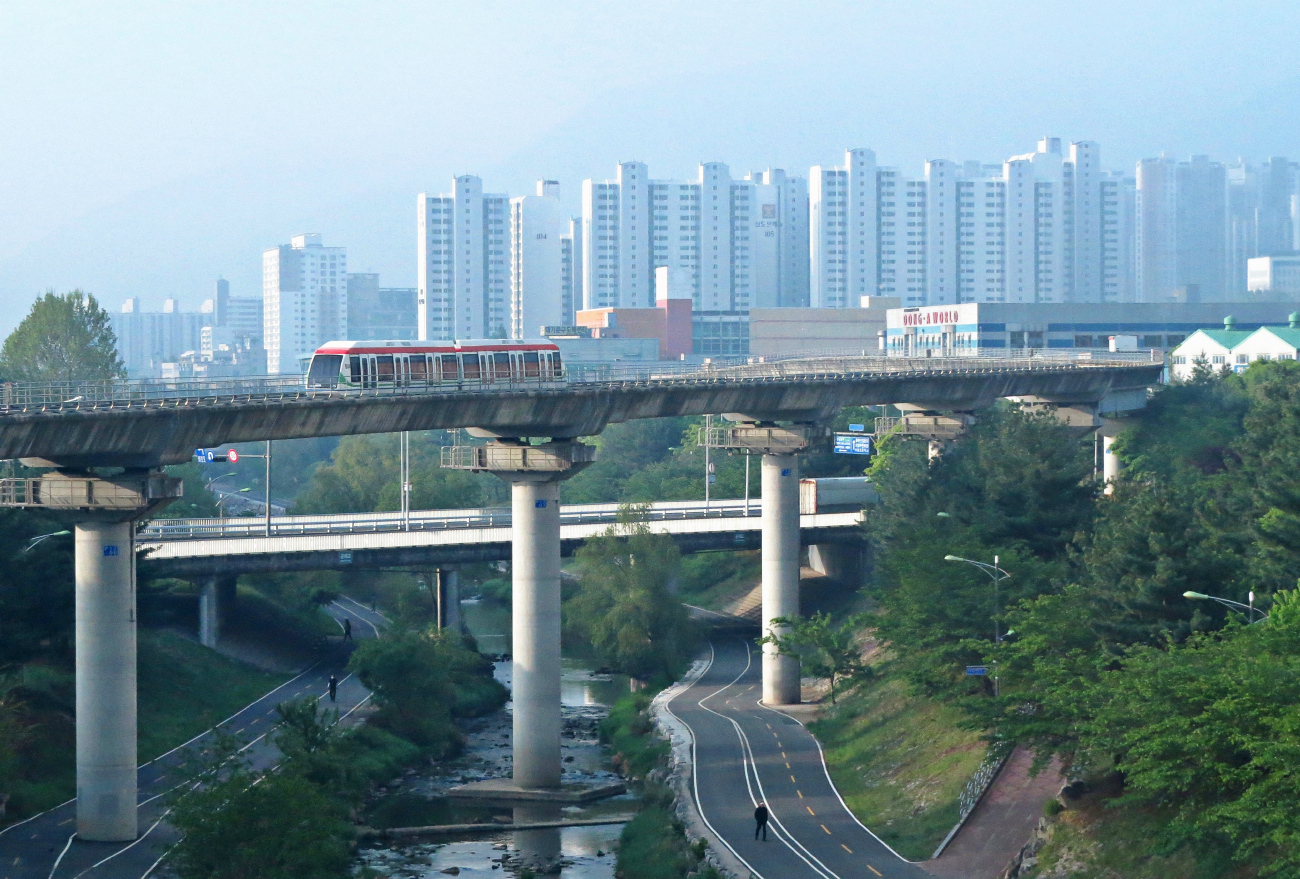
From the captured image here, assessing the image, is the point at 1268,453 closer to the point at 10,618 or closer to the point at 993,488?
the point at 993,488

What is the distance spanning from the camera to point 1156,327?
192 meters

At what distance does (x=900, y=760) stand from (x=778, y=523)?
2200 cm

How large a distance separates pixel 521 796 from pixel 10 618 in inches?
870

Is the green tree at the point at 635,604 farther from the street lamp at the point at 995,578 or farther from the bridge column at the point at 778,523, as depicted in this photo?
the street lamp at the point at 995,578

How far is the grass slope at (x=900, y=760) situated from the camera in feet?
183

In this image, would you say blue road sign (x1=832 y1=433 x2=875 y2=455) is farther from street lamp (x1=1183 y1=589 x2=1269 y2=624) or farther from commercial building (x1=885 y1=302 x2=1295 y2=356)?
street lamp (x1=1183 y1=589 x2=1269 y2=624)

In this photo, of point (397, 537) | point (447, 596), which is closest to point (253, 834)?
point (397, 537)

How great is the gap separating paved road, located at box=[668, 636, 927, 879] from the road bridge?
5.15 meters

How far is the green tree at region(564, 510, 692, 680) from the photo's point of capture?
88188mm

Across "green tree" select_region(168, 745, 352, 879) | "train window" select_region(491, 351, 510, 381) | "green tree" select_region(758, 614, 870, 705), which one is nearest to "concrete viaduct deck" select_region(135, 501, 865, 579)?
"green tree" select_region(758, 614, 870, 705)

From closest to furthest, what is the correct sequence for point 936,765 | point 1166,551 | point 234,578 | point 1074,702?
point 1074,702
point 1166,551
point 936,765
point 234,578

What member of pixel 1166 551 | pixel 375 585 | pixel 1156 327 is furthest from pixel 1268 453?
pixel 1156 327

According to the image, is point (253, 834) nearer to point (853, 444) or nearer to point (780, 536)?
point (780, 536)

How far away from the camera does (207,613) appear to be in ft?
301
